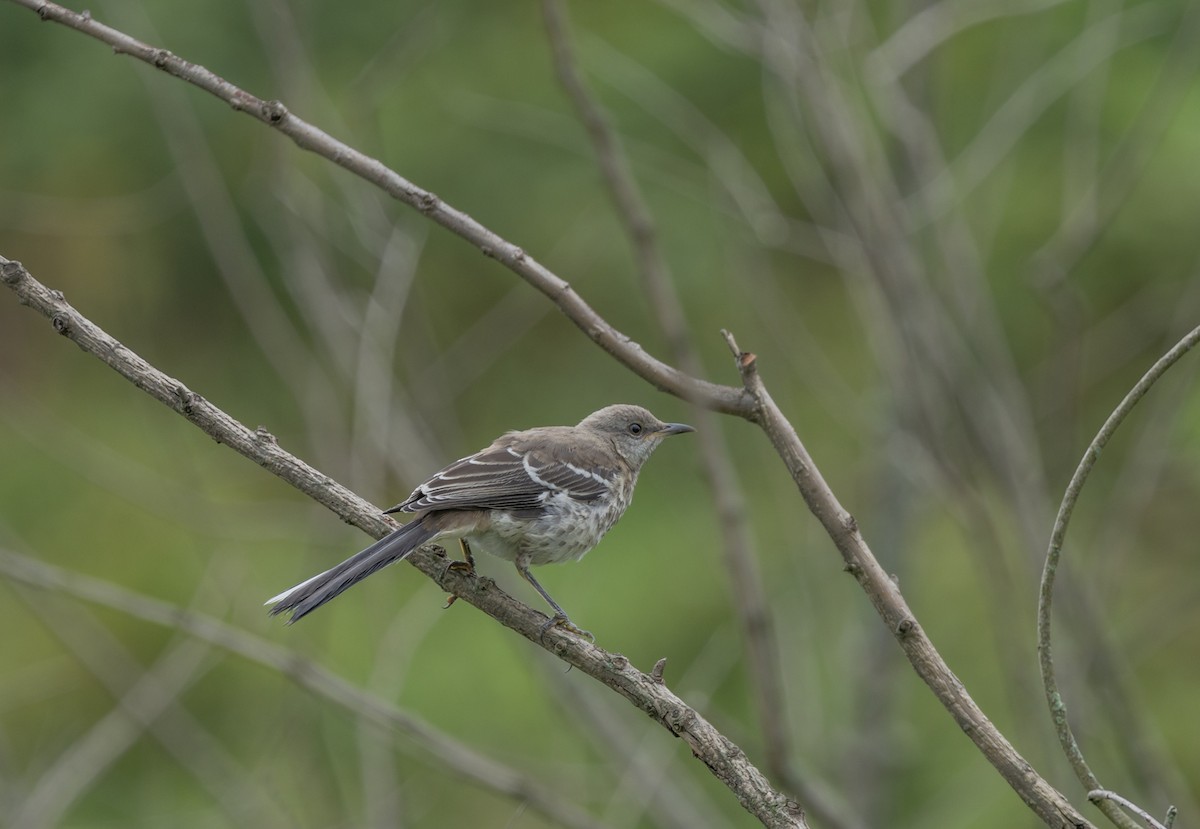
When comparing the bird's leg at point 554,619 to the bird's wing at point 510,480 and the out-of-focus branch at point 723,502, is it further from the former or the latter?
the out-of-focus branch at point 723,502

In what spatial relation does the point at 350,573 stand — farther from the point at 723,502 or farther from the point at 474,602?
the point at 723,502

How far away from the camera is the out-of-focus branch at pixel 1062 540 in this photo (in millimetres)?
2375

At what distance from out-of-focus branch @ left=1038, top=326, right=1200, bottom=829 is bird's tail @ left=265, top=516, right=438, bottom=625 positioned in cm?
177

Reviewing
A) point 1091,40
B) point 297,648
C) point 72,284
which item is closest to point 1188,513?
point 1091,40

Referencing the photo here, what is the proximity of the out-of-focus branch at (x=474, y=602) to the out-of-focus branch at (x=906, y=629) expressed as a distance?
40 centimetres

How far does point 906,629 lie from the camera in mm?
2676

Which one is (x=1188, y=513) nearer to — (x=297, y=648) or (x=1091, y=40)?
(x=1091, y=40)

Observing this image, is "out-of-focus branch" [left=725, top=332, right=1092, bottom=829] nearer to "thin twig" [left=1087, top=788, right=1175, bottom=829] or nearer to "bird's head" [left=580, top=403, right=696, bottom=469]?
"thin twig" [left=1087, top=788, right=1175, bottom=829]

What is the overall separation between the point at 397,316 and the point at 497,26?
9.08 ft

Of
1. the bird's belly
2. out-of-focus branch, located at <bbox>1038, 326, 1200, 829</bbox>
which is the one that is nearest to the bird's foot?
the bird's belly

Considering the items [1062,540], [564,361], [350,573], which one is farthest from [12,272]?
[564,361]

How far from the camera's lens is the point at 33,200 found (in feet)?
22.5

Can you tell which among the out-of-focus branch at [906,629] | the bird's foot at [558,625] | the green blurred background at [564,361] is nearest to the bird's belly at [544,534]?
the bird's foot at [558,625]

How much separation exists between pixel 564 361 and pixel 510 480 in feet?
9.51
